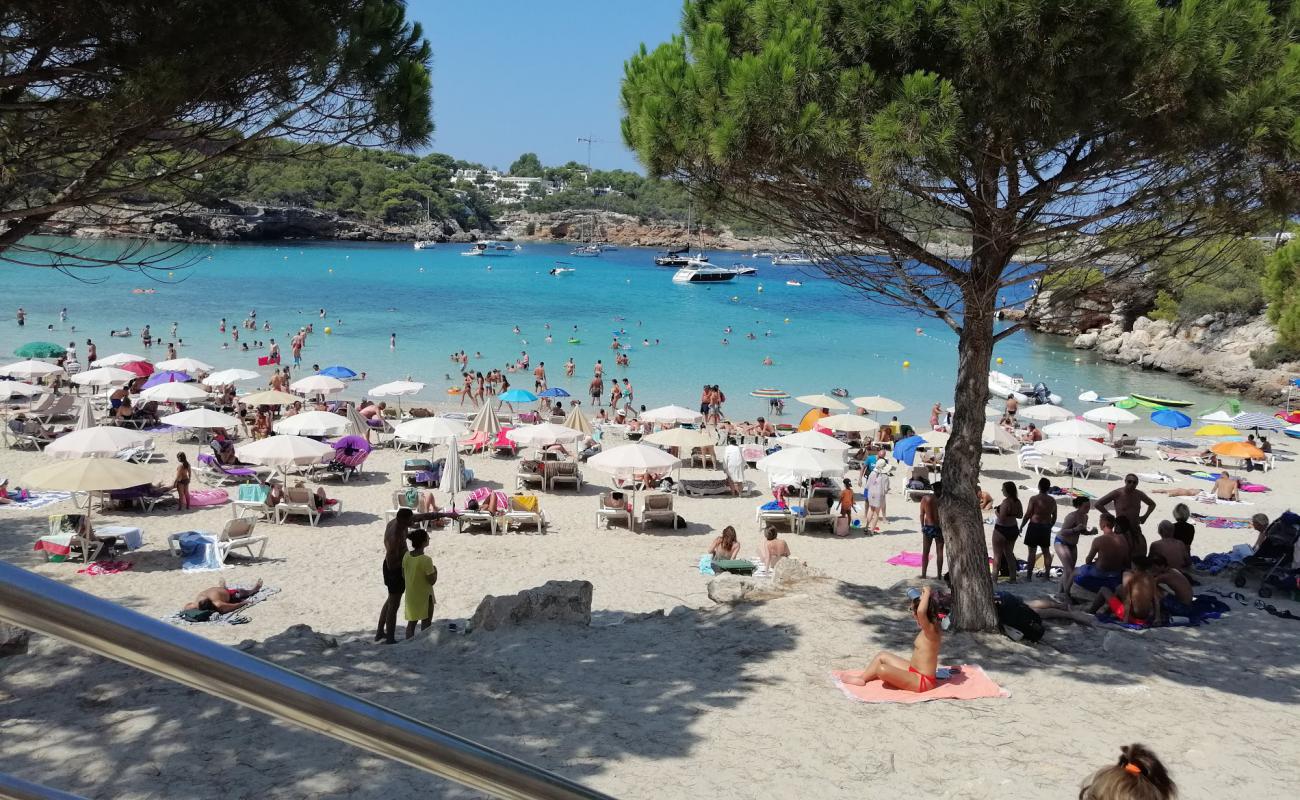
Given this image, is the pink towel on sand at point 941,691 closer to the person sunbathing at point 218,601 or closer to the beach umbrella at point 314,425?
the person sunbathing at point 218,601

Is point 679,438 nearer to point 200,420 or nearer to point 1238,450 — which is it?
point 200,420

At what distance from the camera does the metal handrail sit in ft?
2.99

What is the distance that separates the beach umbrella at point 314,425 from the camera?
1761 centimetres

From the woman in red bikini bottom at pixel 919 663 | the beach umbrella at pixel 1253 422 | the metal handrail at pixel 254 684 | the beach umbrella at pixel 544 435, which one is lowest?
the woman in red bikini bottom at pixel 919 663

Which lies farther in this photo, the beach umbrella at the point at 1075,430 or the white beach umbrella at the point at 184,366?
the white beach umbrella at the point at 184,366

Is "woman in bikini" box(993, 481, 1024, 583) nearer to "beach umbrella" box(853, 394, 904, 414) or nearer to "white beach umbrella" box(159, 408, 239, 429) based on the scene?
"beach umbrella" box(853, 394, 904, 414)

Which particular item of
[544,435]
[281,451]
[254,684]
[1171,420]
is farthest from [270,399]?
[254,684]

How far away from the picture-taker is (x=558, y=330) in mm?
53062

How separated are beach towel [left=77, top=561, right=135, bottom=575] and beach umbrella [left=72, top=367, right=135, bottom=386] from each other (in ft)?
43.2

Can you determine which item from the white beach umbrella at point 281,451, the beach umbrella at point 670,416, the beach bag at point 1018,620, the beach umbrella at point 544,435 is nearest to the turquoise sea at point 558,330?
the white beach umbrella at point 281,451

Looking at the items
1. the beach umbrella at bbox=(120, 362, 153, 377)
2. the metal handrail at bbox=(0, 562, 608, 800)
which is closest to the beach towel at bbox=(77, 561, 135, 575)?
the metal handrail at bbox=(0, 562, 608, 800)

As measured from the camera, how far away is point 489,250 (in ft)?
419

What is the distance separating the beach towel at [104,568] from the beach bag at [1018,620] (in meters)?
10.2

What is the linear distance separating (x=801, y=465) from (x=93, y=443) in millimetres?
10762
